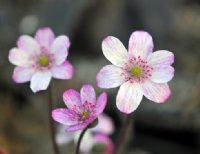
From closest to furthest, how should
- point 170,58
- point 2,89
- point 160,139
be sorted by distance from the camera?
1. point 170,58
2. point 160,139
3. point 2,89

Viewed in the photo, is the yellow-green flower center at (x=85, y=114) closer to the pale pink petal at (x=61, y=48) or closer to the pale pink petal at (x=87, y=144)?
→ the pale pink petal at (x=61, y=48)

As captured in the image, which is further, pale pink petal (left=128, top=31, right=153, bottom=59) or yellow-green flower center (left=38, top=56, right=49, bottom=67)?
yellow-green flower center (left=38, top=56, right=49, bottom=67)

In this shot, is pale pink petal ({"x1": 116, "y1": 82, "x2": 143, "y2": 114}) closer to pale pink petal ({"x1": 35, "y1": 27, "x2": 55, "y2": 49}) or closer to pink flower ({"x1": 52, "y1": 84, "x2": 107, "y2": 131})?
pink flower ({"x1": 52, "y1": 84, "x2": 107, "y2": 131})

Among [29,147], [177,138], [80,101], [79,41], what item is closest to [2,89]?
[29,147]

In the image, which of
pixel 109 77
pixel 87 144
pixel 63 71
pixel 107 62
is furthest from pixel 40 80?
pixel 107 62

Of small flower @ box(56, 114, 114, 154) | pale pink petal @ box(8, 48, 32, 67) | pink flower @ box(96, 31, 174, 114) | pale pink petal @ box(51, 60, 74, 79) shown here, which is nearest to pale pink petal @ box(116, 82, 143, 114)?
pink flower @ box(96, 31, 174, 114)

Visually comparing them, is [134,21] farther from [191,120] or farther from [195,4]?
[191,120]

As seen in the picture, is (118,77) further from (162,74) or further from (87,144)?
(87,144)
